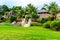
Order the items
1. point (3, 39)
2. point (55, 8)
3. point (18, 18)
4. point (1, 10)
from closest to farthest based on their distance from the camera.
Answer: point (3, 39) → point (55, 8) → point (18, 18) → point (1, 10)

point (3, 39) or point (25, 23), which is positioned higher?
point (3, 39)

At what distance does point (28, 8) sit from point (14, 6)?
19.0m

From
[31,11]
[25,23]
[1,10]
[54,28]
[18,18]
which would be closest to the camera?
[54,28]

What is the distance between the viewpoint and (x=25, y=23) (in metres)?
45.3

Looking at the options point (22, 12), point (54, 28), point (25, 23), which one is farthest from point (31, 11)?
point (54, 28)

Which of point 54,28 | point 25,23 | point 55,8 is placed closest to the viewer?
point 54,28

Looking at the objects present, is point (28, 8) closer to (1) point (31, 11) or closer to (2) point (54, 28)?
(1) point (31, 11)

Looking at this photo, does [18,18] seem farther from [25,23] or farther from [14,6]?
[14,6]

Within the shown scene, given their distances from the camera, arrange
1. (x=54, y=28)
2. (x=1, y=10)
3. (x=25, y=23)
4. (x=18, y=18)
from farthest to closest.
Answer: (x=1, y=10) → (x=18, y=18) → (x=25, y=23) → (x=54, y=28)

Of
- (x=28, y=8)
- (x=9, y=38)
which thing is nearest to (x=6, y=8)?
(x=28, y=8)

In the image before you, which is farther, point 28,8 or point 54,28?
point 28,8

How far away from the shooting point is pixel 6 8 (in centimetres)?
8019

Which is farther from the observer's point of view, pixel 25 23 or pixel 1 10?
pixel 1 10

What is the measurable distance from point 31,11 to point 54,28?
98.7 feet
